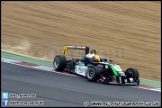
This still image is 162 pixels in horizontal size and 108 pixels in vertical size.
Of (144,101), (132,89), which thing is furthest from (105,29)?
(144,101)

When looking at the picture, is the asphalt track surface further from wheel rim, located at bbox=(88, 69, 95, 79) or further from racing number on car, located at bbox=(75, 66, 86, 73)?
racing number on car, located at bbox=(75, 66, 86, 73)

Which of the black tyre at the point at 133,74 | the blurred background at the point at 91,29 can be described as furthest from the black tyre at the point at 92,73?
the blurred background at the point at 91,29

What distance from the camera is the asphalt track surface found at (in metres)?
10.7

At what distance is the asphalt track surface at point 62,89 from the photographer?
10672mm

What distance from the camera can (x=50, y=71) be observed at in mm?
15281

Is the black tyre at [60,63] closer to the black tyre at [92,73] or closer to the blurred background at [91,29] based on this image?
the black tyre at [92,73]

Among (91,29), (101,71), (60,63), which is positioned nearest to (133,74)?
(101,71)

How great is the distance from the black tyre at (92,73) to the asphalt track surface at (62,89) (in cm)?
20

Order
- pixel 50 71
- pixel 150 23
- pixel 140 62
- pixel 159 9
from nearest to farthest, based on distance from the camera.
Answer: pixel 50 71, pixel 140 62, pixel 150 23, pixel 159 9

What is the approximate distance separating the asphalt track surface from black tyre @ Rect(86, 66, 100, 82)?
0.20 meters

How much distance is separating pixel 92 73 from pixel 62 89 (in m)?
2.36

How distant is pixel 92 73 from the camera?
14.1 m

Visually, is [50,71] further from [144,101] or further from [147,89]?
[144,101]

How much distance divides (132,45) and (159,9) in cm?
739
